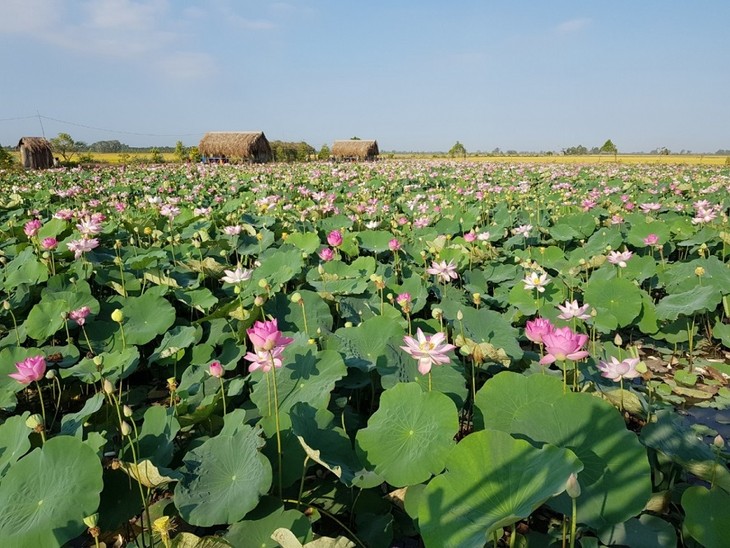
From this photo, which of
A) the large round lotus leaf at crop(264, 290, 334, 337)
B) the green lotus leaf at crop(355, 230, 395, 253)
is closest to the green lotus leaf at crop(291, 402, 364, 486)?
the large round lotus leaf at crop(264, 290, 334, 337)

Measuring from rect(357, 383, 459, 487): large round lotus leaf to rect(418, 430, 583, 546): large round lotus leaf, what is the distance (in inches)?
7.1

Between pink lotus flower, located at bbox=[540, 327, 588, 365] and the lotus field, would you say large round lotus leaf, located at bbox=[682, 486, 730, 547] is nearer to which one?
the lotus field

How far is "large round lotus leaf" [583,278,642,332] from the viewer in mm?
2516

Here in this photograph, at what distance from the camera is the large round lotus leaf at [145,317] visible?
2.41m

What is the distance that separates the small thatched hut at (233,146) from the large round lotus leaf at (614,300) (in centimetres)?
3068

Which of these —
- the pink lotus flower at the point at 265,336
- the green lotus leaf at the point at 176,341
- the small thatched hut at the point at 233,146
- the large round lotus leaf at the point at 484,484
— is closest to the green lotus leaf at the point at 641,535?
the large round lotus leaf at the point at 484,484

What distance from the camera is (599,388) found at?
5.46 feet

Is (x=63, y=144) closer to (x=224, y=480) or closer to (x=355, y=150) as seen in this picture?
(x=355, y=150)

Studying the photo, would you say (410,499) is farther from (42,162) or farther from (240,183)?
(42,162)

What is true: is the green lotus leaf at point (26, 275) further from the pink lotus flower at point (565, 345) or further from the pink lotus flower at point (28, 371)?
the pink lotus flower at point (565, 345)

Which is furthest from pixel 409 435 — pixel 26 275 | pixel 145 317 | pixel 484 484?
pixel 26 275

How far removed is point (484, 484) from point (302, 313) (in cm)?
151

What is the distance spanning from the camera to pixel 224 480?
1227mm

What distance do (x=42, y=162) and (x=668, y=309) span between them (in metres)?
26.5
